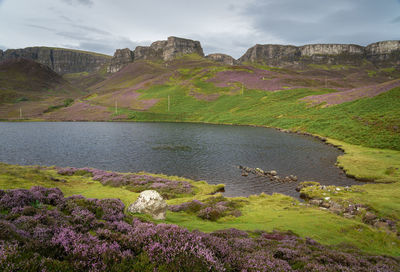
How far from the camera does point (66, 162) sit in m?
42.3

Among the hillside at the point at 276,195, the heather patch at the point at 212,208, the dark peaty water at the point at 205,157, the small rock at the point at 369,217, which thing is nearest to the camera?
the hillside at the point at 276,195

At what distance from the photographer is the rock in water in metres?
14.1

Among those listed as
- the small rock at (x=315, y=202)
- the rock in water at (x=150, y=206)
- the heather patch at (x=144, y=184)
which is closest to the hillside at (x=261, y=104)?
the small rock at (x=315, y=202)

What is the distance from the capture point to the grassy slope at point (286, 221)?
45.7ft

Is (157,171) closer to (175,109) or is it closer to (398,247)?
(398,247)

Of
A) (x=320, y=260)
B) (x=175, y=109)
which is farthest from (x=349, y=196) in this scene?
(x=175, y=109)

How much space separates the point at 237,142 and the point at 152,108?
8865 cm

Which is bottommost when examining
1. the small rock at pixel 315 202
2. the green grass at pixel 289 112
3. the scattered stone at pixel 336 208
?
the small rock at pixel 315 202

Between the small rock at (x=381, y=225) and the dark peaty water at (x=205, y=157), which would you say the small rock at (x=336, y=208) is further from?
the dark peaty water at (x=205, y=157)

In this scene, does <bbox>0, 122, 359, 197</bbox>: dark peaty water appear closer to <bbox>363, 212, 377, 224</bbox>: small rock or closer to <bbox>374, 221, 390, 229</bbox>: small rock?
<bbox>363, 212, 377, 224</bbox>: small rock

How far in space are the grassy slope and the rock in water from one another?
963 millimetres

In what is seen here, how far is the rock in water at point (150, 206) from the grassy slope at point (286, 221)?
963mm

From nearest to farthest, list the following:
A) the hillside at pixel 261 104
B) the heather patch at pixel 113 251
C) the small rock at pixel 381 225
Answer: the heather patch at pixel 113 251 → the small rock at pixel 381 225 → the hillside at pixel 261 104

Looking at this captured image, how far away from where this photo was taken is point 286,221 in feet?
55.8
